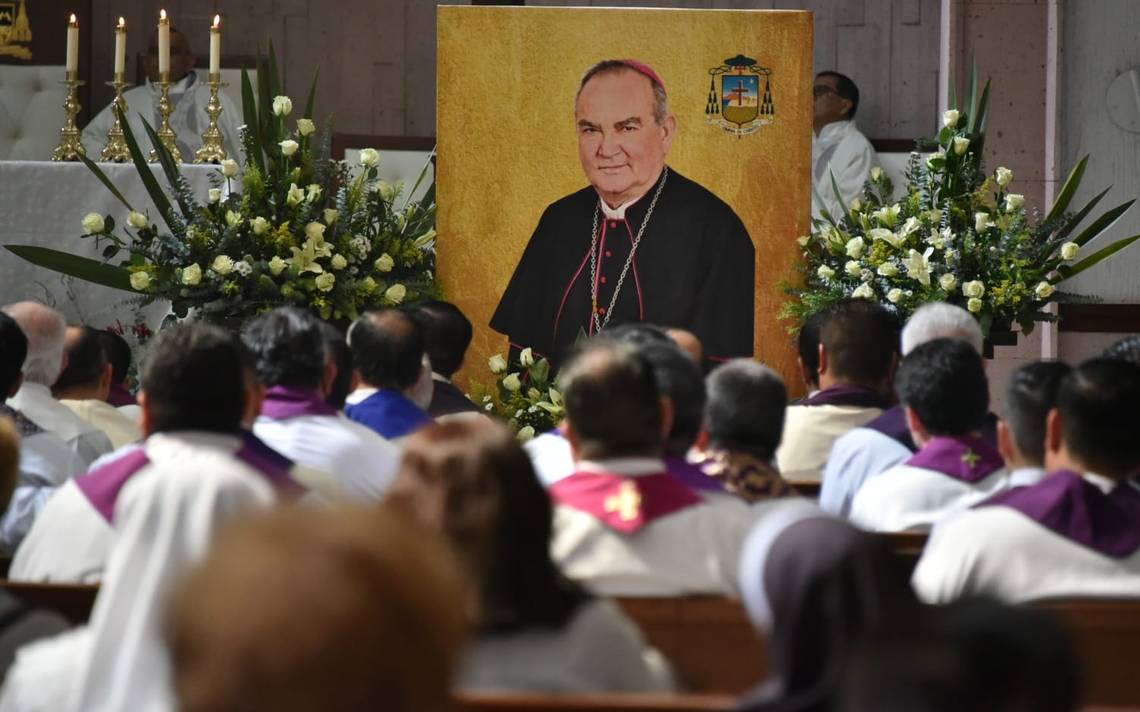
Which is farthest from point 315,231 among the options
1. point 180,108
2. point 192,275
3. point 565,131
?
point 180,108

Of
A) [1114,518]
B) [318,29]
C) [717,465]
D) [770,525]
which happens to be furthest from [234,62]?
[770,525]

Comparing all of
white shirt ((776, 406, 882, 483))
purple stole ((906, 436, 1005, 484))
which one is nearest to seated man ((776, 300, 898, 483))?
white shirt ((776, 406, 882, 483))

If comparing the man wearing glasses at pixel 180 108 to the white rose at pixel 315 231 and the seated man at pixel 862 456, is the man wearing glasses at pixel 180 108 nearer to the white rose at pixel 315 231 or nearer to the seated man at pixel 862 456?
the white rose at pixel 315 231

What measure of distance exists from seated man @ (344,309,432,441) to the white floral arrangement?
2.33 meters

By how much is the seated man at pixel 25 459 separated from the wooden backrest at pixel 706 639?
5.59 feet

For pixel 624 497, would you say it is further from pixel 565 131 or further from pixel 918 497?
pixel 565 131

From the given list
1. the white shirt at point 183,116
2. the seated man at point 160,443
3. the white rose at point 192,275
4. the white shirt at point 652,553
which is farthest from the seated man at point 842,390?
the white shirt at point 183,116

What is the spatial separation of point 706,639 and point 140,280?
4.38 metres

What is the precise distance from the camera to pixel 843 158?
11.0 meters

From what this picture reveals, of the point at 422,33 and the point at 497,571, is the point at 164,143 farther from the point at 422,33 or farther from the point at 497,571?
the point at 497,571

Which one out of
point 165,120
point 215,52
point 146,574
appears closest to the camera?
point 146,574

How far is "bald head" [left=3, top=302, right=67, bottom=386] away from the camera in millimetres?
5633

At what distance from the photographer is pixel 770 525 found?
2338 mm

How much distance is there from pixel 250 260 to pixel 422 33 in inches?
196
